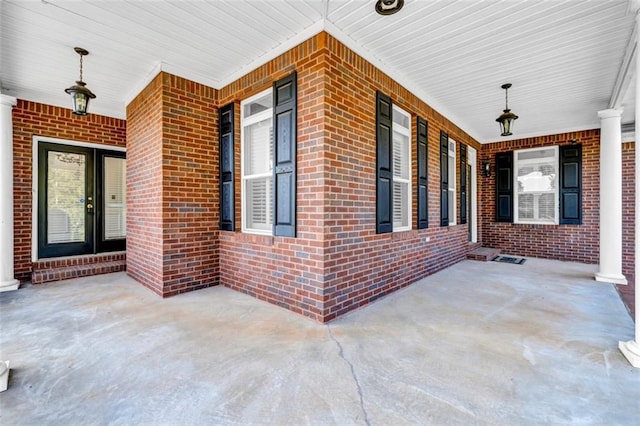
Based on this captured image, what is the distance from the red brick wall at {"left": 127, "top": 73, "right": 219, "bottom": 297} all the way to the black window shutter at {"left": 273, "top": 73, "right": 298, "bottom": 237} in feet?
4.66

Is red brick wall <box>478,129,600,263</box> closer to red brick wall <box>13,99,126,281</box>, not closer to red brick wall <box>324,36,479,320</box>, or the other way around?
red brick wall <box>324,36,479,320</box>

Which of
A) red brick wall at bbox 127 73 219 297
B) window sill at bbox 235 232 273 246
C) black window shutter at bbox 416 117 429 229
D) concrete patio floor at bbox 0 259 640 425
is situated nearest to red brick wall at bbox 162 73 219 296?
red brick wall at bbox 127 73 219 297

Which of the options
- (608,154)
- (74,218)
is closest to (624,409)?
(608,154)

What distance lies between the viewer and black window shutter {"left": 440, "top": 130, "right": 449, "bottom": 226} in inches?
226

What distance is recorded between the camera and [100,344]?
2.57 m

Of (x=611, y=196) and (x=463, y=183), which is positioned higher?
(x=463, y=183)

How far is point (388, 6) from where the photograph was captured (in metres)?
2.76

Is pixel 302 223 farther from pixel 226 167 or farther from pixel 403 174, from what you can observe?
pixel 403 174

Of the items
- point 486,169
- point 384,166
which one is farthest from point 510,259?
point 384,166

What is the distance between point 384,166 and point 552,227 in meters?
5.91

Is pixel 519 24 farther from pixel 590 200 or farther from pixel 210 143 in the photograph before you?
pixel 590 200

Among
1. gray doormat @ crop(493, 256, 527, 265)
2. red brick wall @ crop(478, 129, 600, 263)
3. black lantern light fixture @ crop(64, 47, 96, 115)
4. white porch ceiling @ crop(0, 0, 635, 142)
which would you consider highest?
white porch ceiling @ crop(0, 0, 635, 142)

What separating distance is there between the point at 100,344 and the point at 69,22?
329 centimetres

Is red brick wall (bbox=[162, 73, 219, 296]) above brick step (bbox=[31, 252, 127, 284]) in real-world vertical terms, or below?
above
